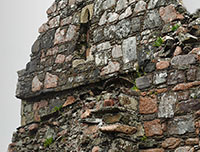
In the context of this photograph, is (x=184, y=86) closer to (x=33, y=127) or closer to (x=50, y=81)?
(x=50, y=81)

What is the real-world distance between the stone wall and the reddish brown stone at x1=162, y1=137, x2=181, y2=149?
13 millimetres

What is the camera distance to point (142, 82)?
438cm

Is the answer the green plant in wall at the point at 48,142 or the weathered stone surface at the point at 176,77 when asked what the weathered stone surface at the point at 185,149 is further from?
the green plant in wall at the point at 48,142

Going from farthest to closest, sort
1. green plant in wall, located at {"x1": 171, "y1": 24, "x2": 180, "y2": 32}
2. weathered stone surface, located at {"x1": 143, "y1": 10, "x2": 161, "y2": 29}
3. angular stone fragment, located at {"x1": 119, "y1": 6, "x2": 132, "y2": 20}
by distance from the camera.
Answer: angular stone fragment, located at {"x1": 119, "y1": 6, "x2": 132, "y2": 20}
weathered stone surface, located at {"x1": 143, "y1": 10, "x2": 161, "y2": 29}
green plant in wall, located at {"x1": 171, "y1": 24, "x2": 180, "y2": 32}

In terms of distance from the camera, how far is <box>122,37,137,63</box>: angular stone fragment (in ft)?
15.9

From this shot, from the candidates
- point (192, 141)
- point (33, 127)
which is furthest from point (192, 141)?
point (33, 127)

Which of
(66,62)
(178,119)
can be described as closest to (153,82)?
(178,119)

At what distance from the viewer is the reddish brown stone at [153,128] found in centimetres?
404

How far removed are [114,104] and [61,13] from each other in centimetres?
277

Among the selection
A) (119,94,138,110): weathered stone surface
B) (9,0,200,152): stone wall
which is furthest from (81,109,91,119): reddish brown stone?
(119,94,138,110): weathered stone surface

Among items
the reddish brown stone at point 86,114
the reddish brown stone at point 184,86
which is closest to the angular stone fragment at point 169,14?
the reddish brown stone at point 184,86

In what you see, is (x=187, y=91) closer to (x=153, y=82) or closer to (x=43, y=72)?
(x=153, y=82)

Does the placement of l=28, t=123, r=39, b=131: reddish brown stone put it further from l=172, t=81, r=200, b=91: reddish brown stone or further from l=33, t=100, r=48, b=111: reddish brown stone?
l=172, t=81, r=200, b=91: reddish brown stone

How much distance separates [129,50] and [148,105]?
3.38 feet
